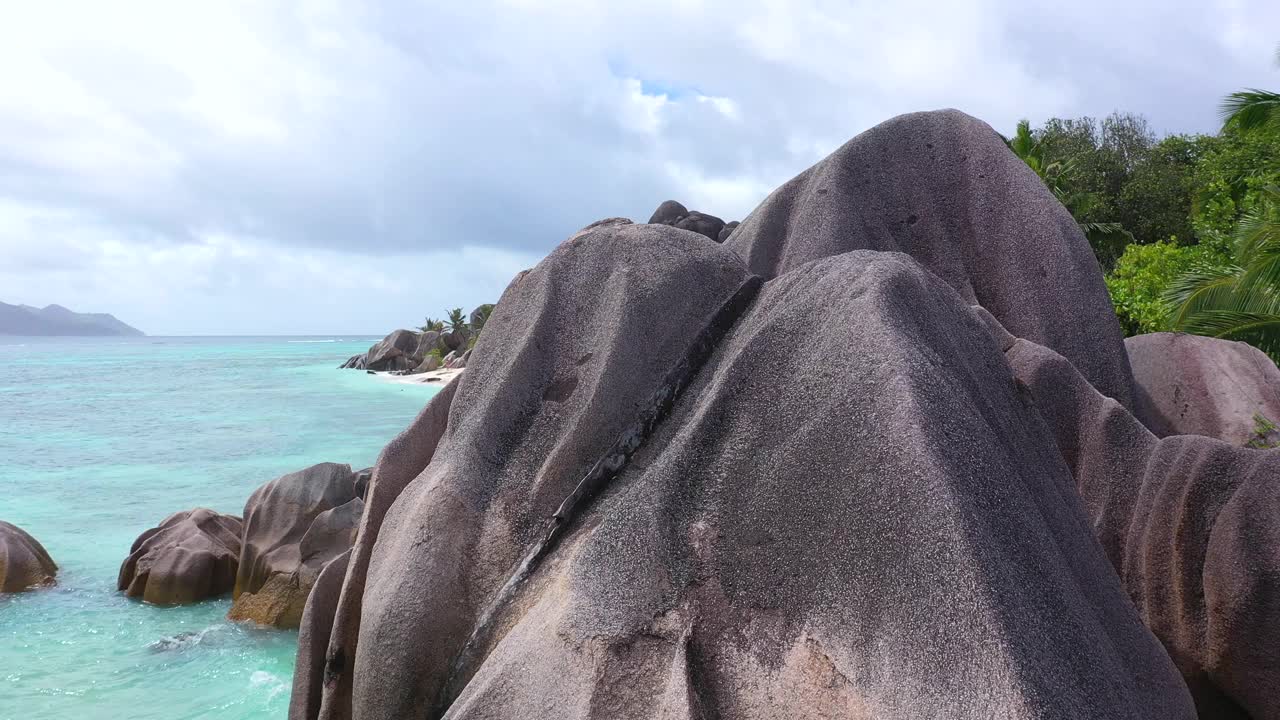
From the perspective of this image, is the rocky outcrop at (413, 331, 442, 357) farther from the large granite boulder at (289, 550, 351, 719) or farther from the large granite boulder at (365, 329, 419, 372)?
the large granite boulder at (289, 550, 351, 719)

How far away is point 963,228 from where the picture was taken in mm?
6250

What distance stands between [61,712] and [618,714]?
27.4ft

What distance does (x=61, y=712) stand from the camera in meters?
8.49

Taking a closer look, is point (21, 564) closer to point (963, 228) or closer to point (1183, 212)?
point (963, 228)

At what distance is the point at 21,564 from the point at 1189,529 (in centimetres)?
1326

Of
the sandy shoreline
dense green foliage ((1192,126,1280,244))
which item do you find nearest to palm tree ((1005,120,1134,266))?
dense green foliage ((1192,126,1280,244))

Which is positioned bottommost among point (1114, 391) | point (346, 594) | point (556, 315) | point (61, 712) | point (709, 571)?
point (61, 712)

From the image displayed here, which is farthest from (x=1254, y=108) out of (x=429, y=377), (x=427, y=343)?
(x=427, y=343)

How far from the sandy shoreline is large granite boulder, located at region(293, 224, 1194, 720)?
3989 cm

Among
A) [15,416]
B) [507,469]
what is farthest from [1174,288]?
[15,416]

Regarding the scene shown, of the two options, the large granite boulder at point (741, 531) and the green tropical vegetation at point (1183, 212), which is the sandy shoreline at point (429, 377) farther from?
the large granite boulder at point (741, 531)

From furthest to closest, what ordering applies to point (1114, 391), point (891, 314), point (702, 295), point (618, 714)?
1. point (1114, 391)
2. point (702, 295)
3. point (891, 314)
4. point (618, 714)

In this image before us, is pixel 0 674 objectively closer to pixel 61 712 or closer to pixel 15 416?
pixel 61 712

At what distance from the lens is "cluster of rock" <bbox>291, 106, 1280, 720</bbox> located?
7.74 feet
